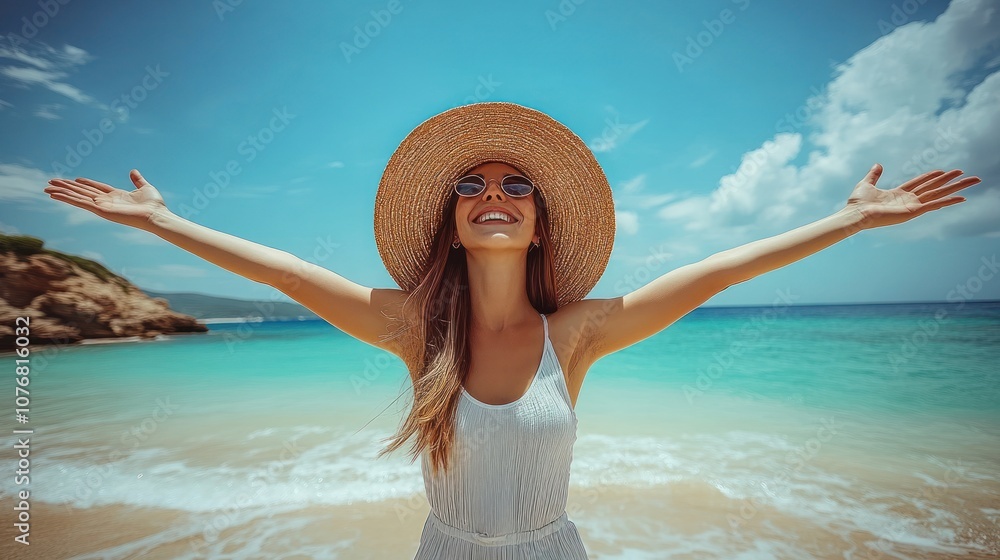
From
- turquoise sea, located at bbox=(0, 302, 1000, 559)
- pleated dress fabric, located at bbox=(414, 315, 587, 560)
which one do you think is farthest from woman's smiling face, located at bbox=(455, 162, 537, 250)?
turquoise sea, located at bbox=(0, 302, 1000, 559)

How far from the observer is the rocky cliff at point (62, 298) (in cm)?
1988

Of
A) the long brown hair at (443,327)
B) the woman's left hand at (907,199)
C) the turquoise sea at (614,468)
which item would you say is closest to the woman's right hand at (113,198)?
the long brown hair at (443,327)

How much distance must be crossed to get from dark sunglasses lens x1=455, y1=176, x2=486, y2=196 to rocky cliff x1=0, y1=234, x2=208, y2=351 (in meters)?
26.5

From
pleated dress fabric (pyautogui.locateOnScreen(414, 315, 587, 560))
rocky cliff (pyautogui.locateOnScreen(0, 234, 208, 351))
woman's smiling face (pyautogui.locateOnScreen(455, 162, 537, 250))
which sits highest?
rocky cliff (pyautogui.locateOnScreen(0, 234, 208, 351))

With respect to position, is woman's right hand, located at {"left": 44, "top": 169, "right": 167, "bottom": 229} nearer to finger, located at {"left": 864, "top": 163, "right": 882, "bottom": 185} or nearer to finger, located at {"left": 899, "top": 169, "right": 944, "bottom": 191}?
finger, located at {"left": 864, "top": 163, "right": 882, "bottom": 185}

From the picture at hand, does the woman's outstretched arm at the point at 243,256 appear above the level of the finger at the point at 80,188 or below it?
below

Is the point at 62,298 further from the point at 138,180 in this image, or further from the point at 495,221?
the point at 495,221

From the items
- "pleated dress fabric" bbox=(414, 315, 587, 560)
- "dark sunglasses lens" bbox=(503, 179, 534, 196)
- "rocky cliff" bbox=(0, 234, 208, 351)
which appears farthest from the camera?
"rocky cliff" bbox=(0, 234, 208, 351)

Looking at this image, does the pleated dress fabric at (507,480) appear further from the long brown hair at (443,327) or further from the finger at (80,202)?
the finger at (80,202)

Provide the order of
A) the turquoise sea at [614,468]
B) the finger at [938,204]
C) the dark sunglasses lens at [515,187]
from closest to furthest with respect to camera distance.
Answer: the finger at [938,204]
the dark sunglasses lens at [515,187]
the turquoise sea at [614,468]

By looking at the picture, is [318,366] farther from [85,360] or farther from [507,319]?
[507,319]

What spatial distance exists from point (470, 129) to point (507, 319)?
97 centimetres

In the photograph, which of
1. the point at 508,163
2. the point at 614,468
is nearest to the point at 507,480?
the point at 508,163

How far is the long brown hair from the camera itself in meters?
1.84
